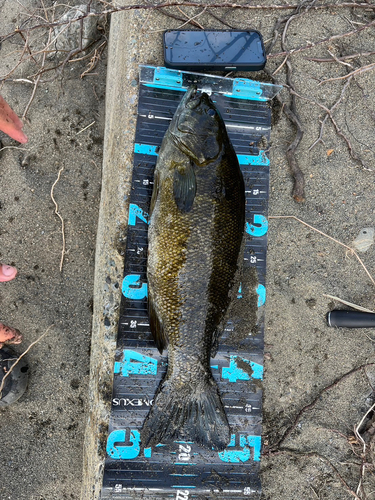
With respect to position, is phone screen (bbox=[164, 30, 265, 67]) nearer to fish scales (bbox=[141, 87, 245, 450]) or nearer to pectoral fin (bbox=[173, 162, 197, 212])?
fish scales (bbox=[141, 87, 245, 450])

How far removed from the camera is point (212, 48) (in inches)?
113

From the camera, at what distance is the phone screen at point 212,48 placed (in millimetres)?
2855

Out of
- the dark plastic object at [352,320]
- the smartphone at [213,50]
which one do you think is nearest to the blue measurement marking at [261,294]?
the dark plastic object at [352,320]

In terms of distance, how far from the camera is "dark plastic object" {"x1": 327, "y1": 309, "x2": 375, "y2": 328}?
2982 millimetres

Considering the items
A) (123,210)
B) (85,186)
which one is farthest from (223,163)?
(85,186)

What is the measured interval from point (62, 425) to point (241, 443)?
1.49 m

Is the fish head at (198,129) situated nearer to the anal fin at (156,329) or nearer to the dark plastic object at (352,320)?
the anal fin at (156,329)

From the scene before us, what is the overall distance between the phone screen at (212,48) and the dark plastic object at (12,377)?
270 centimetres

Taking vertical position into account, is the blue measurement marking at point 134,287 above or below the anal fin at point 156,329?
above

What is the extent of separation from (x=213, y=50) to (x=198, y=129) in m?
0.77

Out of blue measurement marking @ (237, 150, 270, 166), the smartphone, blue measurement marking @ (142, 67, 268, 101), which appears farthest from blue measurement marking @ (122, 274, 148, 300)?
the smartphone

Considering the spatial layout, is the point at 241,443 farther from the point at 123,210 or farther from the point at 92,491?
the point at 123,210

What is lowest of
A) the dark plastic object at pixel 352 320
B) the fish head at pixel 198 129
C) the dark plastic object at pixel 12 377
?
the dark plastic object at pixel 12 377

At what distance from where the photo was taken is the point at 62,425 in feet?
10.1
